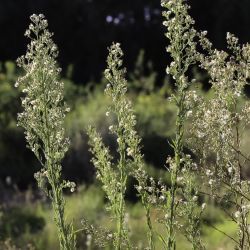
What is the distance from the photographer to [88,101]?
10344 millimetres

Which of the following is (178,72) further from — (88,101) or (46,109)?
(88,101)

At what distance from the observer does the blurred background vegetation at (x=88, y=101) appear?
589cm

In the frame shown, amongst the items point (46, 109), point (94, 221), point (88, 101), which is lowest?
point (46, 109)

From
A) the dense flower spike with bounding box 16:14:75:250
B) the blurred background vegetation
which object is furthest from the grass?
the dense flower spike with bounding box 16:14:75:250

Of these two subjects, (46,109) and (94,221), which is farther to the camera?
(94,221)

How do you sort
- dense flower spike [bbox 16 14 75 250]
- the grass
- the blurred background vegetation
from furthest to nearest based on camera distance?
the blurred background vegetation → the grass → dense flower spike [bbox 16 14 75 250]

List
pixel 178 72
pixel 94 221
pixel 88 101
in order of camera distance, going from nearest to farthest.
Answer: pixel 178 72
pixel 94 221
pixel 88 101

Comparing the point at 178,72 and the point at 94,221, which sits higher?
the point at 94,221

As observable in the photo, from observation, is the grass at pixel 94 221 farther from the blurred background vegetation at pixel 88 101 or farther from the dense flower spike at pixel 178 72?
the dense flower spike at pixel 178 72

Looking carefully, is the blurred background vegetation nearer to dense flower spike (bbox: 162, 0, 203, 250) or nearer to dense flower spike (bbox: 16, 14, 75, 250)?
dense flower spike (bbox: 162, 0, 203, 250)

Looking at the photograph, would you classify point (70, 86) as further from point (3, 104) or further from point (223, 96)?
point (223, 96)

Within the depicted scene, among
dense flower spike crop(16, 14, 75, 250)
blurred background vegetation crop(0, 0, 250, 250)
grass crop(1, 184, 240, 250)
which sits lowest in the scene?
dense flower spike crop(16, 14, 75, 250)

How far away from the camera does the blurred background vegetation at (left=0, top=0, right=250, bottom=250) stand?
5890 millimetres

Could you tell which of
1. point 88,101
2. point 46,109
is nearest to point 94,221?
point 46,109
